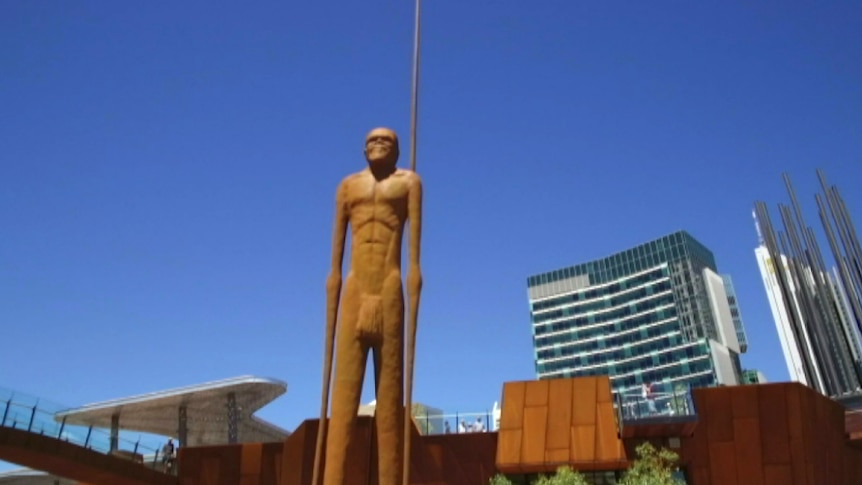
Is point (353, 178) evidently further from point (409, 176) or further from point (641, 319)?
point (641, 319)

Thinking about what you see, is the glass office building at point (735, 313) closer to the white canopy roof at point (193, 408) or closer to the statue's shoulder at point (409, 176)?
the white canopy roof at point (193, 408)

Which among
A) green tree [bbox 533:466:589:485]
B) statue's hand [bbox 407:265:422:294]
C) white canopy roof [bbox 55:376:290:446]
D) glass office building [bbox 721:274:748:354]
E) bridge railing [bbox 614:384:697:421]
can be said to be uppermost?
glass office building [bbox 721:274:748:354]

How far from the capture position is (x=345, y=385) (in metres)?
10.7

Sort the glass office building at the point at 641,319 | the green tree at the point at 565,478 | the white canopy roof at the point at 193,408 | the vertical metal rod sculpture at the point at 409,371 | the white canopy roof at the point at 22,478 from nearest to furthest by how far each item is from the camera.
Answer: the vertical metal rod sculpture at the point at 409,371 → the green tree at the point at 565,478 → the white canopy roof at the point at 193,408 → the white canopy roof at the point at 22,478 → the glass office building at the point at 641,319

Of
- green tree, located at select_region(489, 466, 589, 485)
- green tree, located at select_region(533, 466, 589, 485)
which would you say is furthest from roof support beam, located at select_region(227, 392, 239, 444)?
green tree, located at select_region(533, 466, 589, 485)

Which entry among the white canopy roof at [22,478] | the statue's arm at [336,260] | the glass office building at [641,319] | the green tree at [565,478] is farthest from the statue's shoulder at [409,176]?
the glass office building at [641,319]

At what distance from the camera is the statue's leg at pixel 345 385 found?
1033 centimetres

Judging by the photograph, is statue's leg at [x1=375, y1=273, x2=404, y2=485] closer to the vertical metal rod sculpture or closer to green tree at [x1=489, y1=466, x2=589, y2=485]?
the vertical metal rod sculpture

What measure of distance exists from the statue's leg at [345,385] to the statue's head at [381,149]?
1943 millimetres

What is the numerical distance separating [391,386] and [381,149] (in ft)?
12.0

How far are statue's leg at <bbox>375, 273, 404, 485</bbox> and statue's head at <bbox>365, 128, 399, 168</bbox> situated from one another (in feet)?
6.11

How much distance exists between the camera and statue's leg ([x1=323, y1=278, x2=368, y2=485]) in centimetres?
1033

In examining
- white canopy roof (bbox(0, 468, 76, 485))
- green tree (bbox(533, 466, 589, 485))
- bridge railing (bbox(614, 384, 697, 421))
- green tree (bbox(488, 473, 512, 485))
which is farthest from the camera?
white canopy roof (bbox(0, 468, 76, 485))

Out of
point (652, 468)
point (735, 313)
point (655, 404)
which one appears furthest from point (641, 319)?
point (652, 468)
